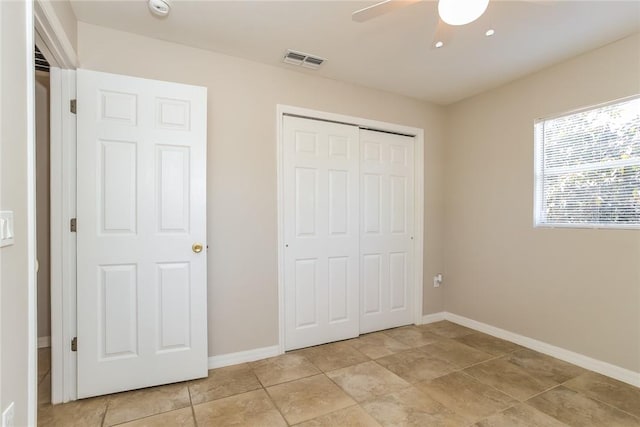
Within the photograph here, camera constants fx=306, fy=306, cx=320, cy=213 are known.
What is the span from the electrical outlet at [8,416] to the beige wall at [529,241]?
11.7 ft

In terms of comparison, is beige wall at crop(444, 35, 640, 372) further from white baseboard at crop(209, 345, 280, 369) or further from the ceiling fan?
white baseboard at crop(209, 345, 280, 369)

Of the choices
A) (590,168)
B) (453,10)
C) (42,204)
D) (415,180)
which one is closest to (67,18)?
(42,204)

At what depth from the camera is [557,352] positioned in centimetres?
265

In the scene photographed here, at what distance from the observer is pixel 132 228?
6.95ft

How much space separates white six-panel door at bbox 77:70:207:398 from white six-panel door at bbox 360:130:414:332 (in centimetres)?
165

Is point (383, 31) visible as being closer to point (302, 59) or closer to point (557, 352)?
point (302, 59)

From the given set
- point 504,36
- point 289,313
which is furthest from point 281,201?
point 504,36

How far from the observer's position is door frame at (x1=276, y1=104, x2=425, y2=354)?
2.73 metres

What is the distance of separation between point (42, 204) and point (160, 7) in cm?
220

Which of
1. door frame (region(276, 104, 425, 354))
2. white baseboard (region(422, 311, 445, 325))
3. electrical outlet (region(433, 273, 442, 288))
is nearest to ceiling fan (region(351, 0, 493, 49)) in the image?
door frame (region(276, 104, 425, 354))

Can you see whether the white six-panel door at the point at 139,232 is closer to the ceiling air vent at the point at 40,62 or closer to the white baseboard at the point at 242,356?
the white baseboard at the point at 242,356

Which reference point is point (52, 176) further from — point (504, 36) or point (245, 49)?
point (504, 36)

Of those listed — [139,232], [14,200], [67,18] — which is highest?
[67,18]

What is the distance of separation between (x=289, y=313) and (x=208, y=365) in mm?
768
